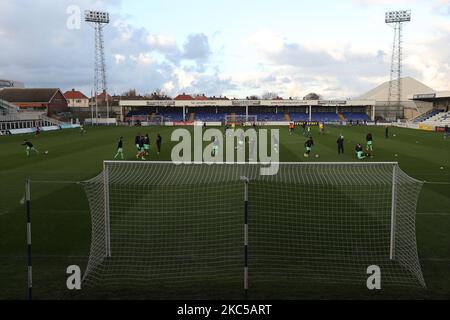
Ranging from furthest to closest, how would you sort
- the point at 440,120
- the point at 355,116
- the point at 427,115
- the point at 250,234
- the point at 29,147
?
1. the point at 355,116
2. the point at 427,115
3. the point at 440,120
4. the point at 29,147
5. the point at 250,234

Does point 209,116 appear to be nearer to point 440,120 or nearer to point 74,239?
point 440,120

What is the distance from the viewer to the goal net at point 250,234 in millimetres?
8891

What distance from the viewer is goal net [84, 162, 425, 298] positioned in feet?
29.2

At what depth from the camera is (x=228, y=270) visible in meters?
9.38

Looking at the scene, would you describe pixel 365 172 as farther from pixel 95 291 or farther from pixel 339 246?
pixel 95 291

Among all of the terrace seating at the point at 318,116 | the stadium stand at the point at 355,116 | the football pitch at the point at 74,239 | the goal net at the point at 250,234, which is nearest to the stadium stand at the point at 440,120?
the stadium stand at the point at 355,116

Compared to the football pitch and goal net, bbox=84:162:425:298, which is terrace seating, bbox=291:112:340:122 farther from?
goal net, bbox=84:162:425:298

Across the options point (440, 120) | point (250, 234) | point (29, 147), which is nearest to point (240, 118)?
point (440, 120)

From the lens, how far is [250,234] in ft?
39.1

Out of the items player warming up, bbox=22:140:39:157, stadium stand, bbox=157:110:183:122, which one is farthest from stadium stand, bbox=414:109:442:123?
player warming up, bbox=22:140:39:157

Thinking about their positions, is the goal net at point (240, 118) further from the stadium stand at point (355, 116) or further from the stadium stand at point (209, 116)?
the stadium stand at point (355, 116)

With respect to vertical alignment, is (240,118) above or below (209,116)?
below
